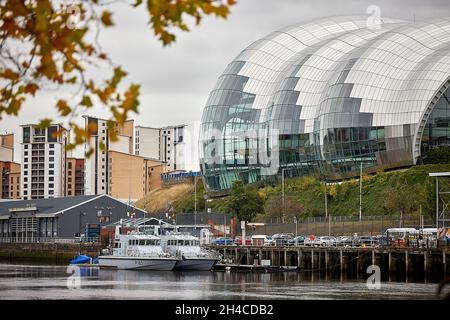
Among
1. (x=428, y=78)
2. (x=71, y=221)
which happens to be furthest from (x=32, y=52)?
(x=71, y=221)

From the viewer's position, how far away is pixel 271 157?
354 ft

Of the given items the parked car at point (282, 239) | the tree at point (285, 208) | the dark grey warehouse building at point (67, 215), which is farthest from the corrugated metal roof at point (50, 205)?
the parked car at point (282, 239)

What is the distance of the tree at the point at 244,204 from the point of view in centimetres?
9844

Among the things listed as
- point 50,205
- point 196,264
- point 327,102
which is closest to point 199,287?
point 196,264

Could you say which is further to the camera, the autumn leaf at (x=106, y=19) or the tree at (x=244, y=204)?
the tree at (x=244, y=204)

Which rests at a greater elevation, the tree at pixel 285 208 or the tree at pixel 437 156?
the tree at pixel 437 156

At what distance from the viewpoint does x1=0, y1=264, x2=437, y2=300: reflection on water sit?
44.1m

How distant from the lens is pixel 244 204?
324 ft

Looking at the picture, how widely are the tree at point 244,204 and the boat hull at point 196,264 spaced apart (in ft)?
90.5

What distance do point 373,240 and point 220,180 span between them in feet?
156

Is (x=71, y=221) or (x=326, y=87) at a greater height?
(x=326, y=87)

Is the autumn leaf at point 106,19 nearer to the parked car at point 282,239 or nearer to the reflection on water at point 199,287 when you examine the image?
the reflection on water at point 199,287
